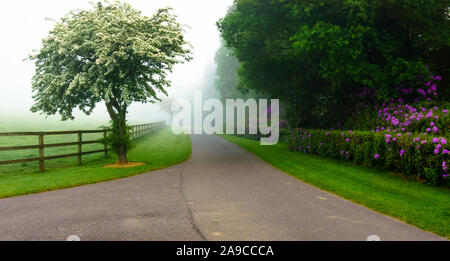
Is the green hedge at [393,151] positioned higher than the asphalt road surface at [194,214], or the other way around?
the green hedge at [393,151]

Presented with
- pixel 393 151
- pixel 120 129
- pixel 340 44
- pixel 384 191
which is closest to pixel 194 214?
pixel 384 191

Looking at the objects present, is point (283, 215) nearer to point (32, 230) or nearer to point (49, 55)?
point (32, 230)

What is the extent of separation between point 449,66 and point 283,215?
15.2 m

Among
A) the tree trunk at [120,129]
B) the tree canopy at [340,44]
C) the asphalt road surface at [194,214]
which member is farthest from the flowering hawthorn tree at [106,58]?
the tree canopy at [340,44]

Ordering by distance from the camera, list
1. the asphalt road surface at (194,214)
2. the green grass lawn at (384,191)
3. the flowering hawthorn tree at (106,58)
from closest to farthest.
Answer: the asphalt road surface at (194,214) < the green grass lawn at (384,191) < the flowering hawthorn tree at (106,58)

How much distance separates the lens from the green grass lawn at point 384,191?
5.96m

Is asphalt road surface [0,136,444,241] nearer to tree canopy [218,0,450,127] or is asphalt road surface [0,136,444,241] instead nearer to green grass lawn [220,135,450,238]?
green grass lawn [220,135,450,238]

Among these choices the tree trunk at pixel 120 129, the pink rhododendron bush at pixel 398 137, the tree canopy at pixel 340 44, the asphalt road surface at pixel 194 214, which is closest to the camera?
the asphalt road surface at pixel 194 214

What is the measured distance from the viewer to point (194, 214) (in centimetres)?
A: 602

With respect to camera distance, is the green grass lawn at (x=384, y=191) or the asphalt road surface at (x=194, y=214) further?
the green grass lawn at (x=384, y=191)

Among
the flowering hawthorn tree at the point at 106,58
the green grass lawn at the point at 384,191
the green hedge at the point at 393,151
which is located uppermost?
the flowering hawthorn tree at the point at 106,58

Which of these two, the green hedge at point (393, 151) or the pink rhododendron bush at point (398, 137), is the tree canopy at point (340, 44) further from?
the green hedge at point (393, 151)

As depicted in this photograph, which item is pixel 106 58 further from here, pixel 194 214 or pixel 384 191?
pixel 384 191

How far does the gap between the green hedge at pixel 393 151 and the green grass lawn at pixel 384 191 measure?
0.43m
